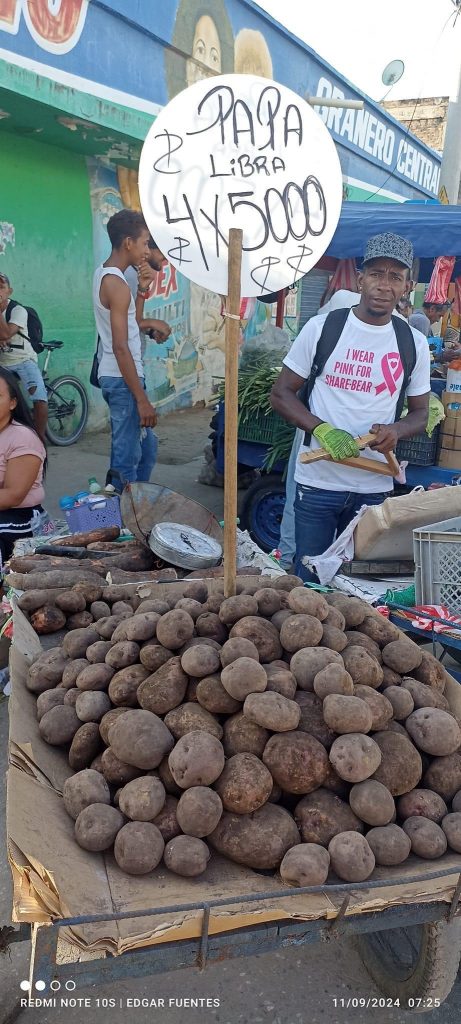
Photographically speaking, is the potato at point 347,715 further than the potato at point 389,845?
Yes

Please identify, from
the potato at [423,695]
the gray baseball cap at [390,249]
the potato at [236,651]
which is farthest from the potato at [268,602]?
the gray baseball cap at [390,249]

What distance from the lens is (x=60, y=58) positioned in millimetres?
6949

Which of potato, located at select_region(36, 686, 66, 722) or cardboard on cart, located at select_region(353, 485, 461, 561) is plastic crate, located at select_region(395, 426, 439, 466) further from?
potato, located at select_region(36, 686, 66, 722)

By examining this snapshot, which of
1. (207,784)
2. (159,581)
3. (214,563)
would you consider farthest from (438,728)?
(214,563)

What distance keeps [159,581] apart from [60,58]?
21.2 feet

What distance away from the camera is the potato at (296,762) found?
72.2 inches

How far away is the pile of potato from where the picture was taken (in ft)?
5.74

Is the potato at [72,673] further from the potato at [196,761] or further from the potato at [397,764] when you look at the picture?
the potato at [397,764]

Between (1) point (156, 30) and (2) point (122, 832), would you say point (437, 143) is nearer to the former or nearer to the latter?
(1) point (156, 30)

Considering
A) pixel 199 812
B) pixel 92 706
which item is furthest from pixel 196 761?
pixel 92 706

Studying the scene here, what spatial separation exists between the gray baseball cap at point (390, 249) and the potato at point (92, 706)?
7.77ft

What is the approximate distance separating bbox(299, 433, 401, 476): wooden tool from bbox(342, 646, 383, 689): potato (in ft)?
4.51

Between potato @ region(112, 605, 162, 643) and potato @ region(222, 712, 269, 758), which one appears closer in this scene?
potato @ region(222, 712, 269, 758)

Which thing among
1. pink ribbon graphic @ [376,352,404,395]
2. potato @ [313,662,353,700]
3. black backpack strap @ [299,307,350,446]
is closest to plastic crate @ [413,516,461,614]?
pink ribbon graphic @ [376,352,404,395]
